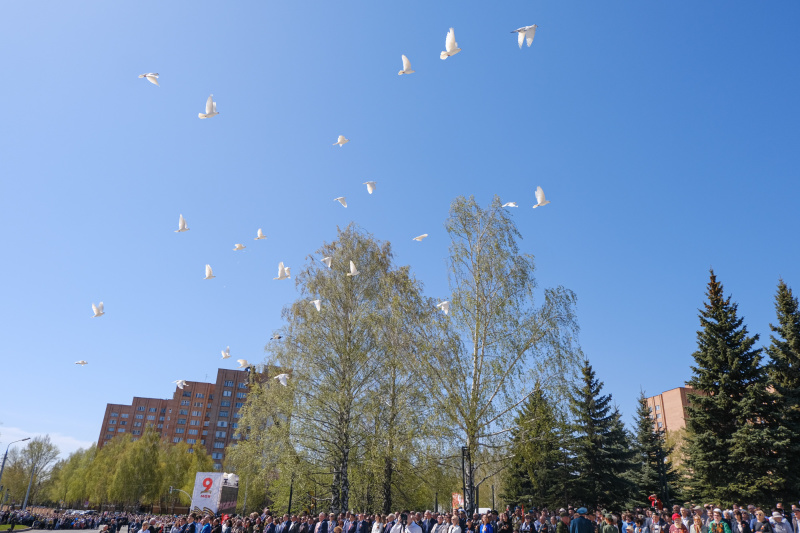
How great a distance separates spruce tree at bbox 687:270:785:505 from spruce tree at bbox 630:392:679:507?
17.2 feet

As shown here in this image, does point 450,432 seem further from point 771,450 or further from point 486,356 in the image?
point 771,450

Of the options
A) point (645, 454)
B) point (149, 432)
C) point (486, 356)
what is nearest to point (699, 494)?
point (645, 454)

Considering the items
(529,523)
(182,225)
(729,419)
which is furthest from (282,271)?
(729,419)

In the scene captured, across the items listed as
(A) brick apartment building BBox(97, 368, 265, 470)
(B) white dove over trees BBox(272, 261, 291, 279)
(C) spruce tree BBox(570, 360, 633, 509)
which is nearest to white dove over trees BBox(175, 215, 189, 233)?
(B) white dove over trees BBox(272, 261, 291, 279)

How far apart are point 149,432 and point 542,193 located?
6018 cm

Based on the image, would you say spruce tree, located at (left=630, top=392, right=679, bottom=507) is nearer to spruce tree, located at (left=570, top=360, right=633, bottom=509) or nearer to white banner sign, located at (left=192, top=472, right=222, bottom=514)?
spruce tree, located at (left=570, top=360, right=633, bottom=509)

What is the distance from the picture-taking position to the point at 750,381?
2425cm

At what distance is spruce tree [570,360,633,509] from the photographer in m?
29.5

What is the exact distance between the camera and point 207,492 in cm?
2448

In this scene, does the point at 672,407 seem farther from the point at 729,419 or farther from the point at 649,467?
the point at 729,419

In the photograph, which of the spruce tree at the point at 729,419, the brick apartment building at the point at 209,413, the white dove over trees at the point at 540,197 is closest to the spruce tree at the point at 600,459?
the spruce tree at the point at 729,419

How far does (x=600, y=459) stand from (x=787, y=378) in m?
10.4

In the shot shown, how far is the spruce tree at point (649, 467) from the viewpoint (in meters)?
30.4

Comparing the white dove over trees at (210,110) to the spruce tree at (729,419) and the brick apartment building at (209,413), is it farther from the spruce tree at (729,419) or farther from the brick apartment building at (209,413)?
the brick apartment building at (209,413)
